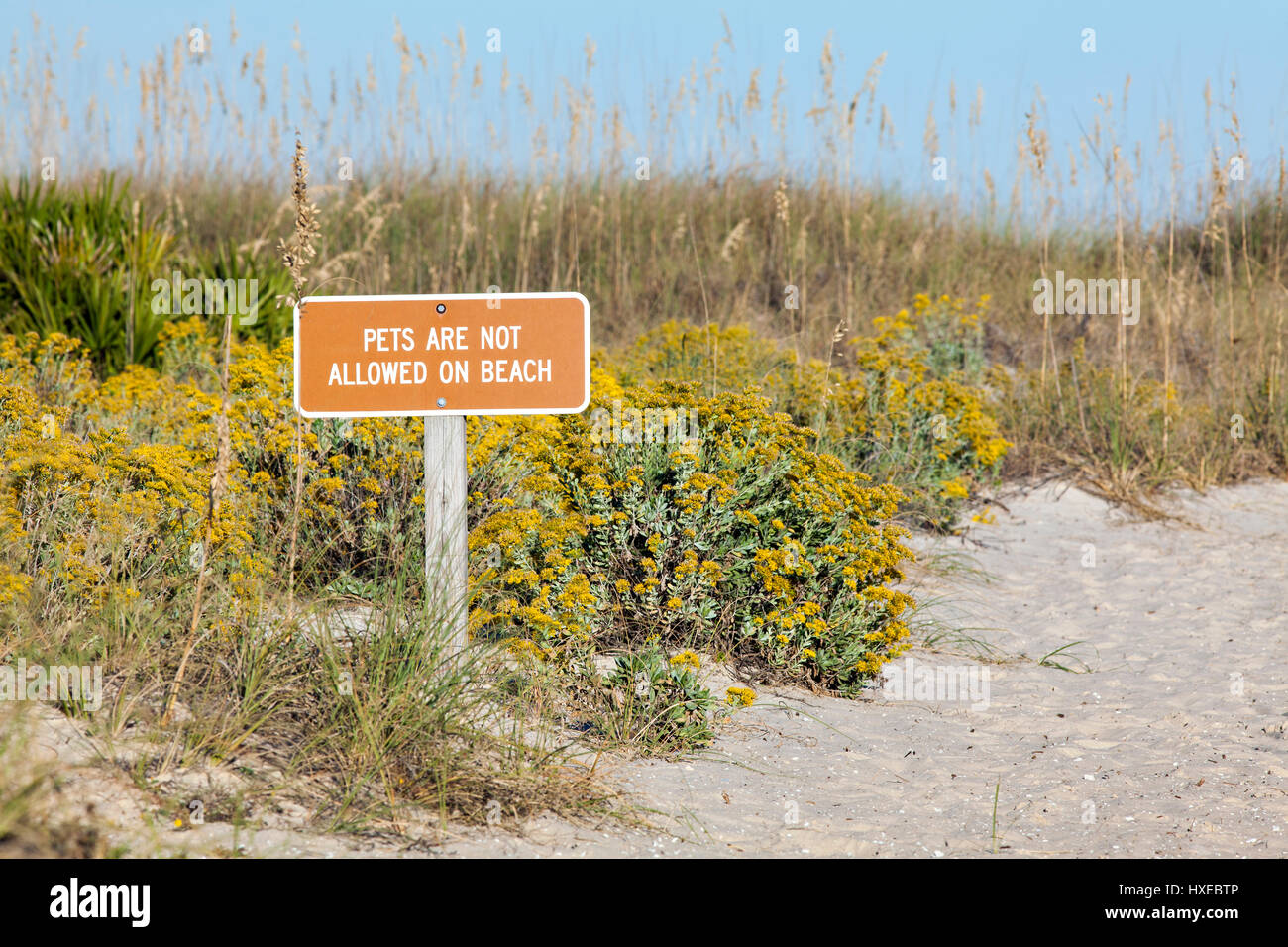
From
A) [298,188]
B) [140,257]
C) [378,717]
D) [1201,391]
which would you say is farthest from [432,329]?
[1201,391]

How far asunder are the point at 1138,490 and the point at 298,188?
6103 millimetres

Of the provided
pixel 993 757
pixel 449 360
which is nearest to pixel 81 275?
pixel 449 360

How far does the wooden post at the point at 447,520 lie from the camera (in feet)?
11.3

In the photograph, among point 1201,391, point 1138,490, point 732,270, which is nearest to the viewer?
point 1138,490

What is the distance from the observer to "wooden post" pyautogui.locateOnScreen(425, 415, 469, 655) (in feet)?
11.3

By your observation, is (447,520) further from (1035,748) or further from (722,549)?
(1035,748)

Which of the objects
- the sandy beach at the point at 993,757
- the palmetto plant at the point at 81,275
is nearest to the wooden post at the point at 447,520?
the sandy beach at the point at 993,757

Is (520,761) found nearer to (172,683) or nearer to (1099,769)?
(172,683)

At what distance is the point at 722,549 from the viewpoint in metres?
4.16

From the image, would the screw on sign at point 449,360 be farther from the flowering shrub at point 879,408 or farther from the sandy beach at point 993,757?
the flowering shrub at point 879,408

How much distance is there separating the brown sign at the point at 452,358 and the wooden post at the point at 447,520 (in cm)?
11

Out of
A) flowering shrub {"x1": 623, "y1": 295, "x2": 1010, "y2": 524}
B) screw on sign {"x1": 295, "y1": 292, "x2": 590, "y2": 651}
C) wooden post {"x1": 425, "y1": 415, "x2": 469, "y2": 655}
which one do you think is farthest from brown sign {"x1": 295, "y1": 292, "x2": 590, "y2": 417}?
flowering shrub {"x1": 623, "y1": 295, "x2": 1010, "y2": 524}

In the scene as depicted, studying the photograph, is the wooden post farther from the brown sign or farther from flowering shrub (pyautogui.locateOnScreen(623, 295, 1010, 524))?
flowering shrub (pyautogui.locateOnScreen(623, 295, 1010, 524))

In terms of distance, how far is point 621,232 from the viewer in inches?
408
